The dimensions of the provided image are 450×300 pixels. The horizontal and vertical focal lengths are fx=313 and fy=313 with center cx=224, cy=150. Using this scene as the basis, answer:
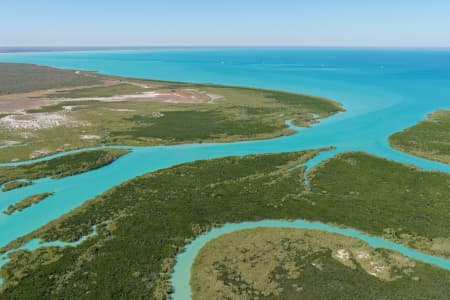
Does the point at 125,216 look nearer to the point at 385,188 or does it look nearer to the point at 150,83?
the point at 385,188

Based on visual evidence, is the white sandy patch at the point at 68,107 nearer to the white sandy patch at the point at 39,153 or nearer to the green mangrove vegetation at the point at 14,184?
the white sandy patch at the point at 39,153

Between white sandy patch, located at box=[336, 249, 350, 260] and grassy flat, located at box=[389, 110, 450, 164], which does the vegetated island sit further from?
white sandy patch, located at box=[336, 249, 350, 260]

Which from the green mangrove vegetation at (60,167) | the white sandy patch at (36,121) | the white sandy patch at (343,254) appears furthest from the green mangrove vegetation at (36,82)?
the white sandy patch at (343,254)

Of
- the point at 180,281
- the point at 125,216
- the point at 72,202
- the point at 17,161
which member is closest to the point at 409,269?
the point at 180,281

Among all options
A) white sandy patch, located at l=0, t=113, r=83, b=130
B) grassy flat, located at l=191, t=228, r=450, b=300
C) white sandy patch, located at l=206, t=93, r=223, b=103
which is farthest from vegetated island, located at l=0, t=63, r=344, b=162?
grassy flat, located at l=191, t=228, r=450, b=300

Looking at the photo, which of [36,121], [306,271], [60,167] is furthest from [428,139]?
[36,121]

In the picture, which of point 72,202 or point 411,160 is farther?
point 411,160

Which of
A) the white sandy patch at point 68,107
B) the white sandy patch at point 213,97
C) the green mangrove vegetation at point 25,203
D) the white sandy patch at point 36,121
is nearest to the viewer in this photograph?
the green mangrove vegetation at point 25,203
